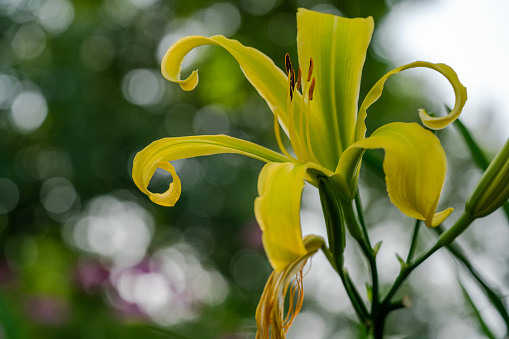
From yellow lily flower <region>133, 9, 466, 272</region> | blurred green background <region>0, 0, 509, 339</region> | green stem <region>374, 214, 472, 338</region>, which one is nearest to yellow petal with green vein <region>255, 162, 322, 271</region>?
yellow lily flower <region>133, 9, 466, 272</region>

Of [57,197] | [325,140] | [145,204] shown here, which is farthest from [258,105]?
[325,140]

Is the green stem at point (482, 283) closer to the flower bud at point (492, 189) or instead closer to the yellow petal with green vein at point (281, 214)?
the flower bud at point (492, 189)

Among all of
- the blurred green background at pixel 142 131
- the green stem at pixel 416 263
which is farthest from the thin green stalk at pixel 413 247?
the blurred green background at pixel 142 131

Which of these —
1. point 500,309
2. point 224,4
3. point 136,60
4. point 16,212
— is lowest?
point 16,212

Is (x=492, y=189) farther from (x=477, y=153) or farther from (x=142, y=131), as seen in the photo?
(x=142, y=131)

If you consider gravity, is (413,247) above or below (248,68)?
below

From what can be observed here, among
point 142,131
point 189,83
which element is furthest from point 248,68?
point 142,131

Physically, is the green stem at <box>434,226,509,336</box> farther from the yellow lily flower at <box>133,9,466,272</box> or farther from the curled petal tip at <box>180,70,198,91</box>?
the curled petal tip at <box>180,70,198,91</box>

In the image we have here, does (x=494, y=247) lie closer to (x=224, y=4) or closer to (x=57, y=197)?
(x=224, y=4)
